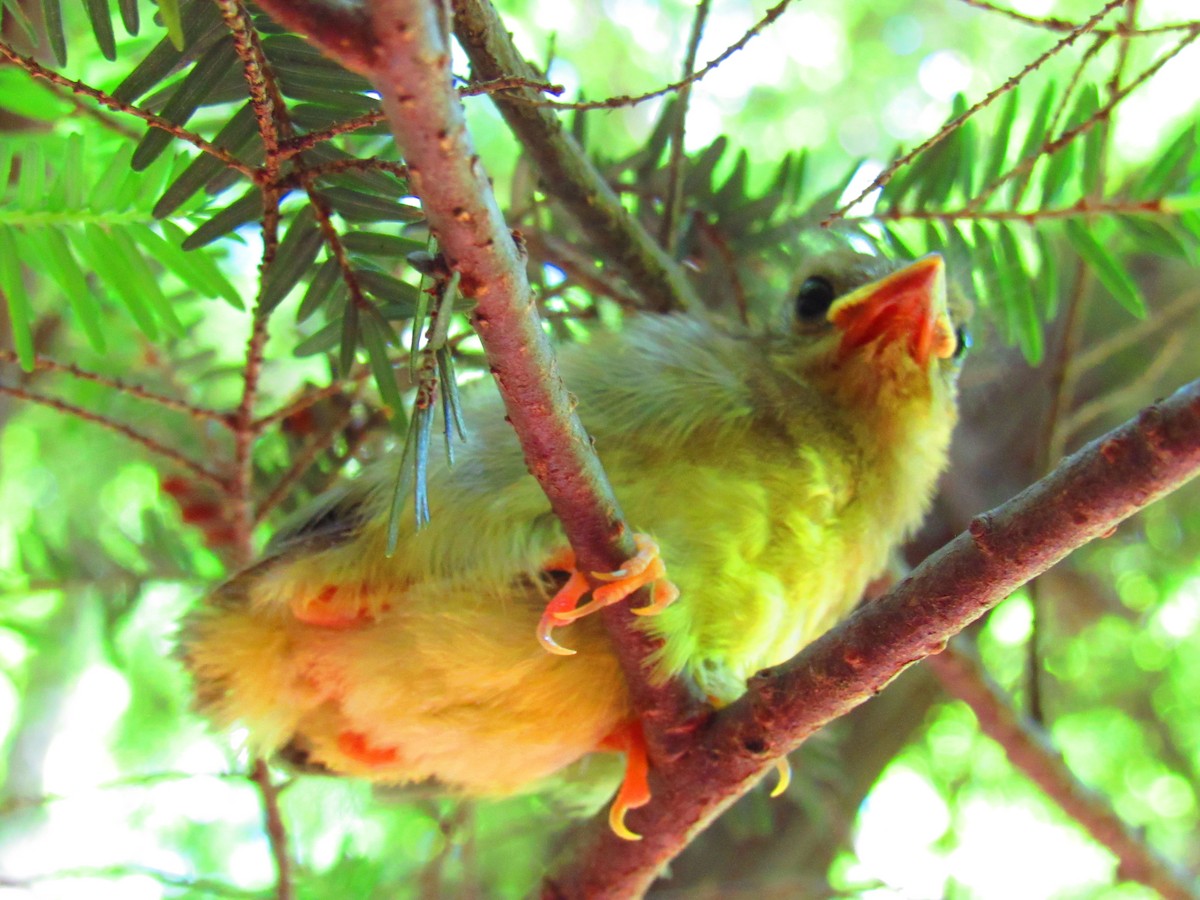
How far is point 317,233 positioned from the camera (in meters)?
1.36

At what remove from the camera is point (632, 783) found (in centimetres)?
170

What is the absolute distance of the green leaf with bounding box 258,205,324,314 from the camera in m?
1.34

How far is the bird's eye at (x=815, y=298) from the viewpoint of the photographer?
2.21m

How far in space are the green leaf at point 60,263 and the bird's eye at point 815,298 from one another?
53.0 inches

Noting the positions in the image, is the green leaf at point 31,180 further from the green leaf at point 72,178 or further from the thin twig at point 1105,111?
the thin twig at point 1105,111

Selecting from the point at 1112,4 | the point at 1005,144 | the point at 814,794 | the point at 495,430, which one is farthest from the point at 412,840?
the point at 1112,4

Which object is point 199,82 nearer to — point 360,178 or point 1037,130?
point 360,178

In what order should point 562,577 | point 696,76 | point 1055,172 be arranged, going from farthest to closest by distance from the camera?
point 1055,172
point 562,577
point 696,76

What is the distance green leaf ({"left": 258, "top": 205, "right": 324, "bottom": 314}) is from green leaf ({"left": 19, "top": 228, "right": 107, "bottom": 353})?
0.96 ft

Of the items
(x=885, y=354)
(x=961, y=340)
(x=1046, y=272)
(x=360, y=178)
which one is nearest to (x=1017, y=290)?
(x=1046, y=272)

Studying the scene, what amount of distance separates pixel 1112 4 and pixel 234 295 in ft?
3.78

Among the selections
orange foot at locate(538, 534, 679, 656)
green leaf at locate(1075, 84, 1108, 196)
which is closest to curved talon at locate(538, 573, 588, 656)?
orange foot at locate(538, 534, 679, 656)

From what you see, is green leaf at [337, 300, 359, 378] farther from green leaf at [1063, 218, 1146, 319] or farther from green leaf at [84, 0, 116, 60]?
green leaf at [1063, 218, 1146, 319]

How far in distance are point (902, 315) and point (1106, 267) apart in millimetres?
371
